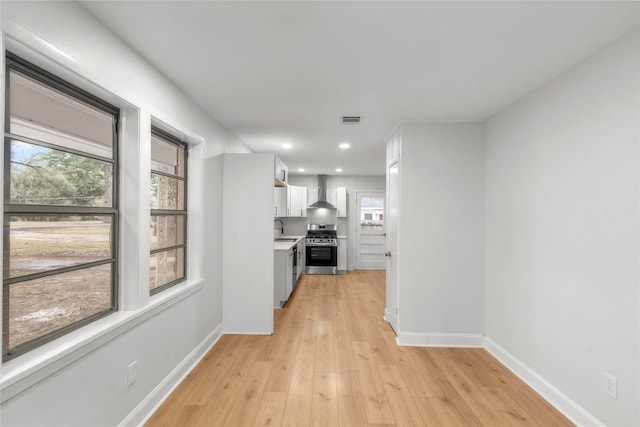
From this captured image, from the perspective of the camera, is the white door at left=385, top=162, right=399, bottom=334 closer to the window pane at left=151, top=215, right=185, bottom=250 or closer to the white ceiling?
the white ceiling

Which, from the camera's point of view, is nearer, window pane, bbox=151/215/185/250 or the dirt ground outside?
the dirt ground outside

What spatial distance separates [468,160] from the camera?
325 cm

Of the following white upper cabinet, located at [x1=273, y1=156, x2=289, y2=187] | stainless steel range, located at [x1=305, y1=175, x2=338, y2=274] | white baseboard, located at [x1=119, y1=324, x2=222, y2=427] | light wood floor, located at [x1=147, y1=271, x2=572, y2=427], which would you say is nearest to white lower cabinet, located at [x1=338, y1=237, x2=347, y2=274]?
stainless steel range, located at [x1=305, y1=175, x2=338, y2=274]

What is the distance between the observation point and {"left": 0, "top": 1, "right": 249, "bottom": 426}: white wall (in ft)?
4.15

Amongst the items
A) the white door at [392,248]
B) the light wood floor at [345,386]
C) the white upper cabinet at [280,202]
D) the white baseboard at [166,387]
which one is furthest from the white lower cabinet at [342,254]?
the white baseboard at [166,387]

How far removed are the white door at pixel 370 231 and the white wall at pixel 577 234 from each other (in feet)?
16.0

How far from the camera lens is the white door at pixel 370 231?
309 inches

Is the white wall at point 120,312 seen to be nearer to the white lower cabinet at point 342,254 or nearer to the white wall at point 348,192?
the white lower cabinet at point 342,254

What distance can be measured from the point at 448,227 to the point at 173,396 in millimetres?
3004

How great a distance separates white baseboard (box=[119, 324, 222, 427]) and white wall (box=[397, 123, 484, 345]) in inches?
82.0

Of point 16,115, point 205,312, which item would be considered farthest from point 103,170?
point 205,312

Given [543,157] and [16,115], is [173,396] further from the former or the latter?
[543,157]

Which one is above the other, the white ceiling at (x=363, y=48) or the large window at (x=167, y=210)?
the white ceiling at (x=363, y=48)

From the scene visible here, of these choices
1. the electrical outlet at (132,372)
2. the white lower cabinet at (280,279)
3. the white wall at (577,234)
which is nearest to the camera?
the white wall at (577,234)
